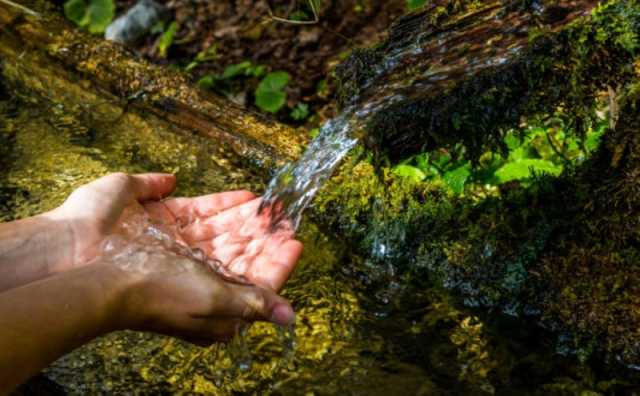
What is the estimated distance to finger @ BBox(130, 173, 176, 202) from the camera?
9.36 feet

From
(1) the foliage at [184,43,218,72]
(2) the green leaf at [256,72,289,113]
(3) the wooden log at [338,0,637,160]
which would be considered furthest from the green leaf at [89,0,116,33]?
(3) the wooden log at [338,0,637,160]

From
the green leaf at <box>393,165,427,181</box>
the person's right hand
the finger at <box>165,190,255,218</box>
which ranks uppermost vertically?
the green leaf at <box>393,165,427,181</box>

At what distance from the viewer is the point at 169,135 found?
13.9ft

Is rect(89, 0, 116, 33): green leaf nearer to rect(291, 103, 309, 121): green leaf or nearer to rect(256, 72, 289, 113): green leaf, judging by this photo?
rect(256, 72, 289, 113): green leaf

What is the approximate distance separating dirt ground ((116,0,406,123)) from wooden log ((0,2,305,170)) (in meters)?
1.16

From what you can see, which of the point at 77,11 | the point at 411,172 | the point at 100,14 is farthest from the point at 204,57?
the point at 411,172

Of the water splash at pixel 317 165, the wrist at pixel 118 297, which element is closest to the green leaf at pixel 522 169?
the water splash at pixel 317 165

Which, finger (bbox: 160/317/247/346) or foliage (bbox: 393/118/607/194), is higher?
foliage (bbox: 393/118/607/194)

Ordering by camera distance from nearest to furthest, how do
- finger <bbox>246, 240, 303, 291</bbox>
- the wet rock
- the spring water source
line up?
finger <bbox>246, 240, 303, 291</bbox>
the spring water source
the wet rock

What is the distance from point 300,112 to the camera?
5.23 meters

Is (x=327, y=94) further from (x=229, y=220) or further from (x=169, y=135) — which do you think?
(x=229, y=220)

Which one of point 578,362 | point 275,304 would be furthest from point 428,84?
point 578,362

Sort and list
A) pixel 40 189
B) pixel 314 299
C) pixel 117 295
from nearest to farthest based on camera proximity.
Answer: pixel 117 295 → pixel 314 299 → pixel 40 189

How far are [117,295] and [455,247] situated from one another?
5.24 feet
